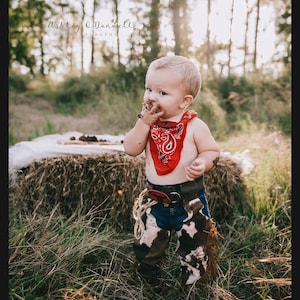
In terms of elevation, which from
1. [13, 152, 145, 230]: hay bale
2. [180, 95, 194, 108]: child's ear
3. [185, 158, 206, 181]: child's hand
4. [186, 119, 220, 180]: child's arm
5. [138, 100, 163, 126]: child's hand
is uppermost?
[180, 95, 194, 108]: child's ear

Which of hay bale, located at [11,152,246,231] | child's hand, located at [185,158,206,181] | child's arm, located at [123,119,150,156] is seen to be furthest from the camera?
hay bale, located at [11,152,246,231]

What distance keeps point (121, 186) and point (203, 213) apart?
0.96 metres

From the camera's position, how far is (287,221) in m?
2.87

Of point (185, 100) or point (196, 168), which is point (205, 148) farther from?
point (185, 100)

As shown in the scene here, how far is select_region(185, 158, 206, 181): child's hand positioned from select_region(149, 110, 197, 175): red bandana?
0.29 feet

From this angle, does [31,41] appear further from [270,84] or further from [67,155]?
[67,155]

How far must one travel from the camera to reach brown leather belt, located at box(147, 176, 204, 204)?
195 cm

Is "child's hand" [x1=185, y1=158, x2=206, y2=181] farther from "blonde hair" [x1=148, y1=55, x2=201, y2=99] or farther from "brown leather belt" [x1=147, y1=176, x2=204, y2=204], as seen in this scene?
"blonde hair" [x1=148, y1=55, x2=201, y2=99]

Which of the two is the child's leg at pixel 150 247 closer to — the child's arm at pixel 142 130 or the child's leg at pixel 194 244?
the child's leg at pixel 194 244

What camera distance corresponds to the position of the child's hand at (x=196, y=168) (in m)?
1.86

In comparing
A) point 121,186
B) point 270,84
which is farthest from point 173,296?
point 270,84

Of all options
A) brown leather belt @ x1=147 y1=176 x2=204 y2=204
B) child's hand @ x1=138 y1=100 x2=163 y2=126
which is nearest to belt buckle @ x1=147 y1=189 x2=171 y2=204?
brown leather belt @ x1=147 y1=176 x2=204 y2=204

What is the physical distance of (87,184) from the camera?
2883 mm

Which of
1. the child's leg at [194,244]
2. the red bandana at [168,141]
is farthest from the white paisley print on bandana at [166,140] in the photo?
the child's leg at [194,244]
